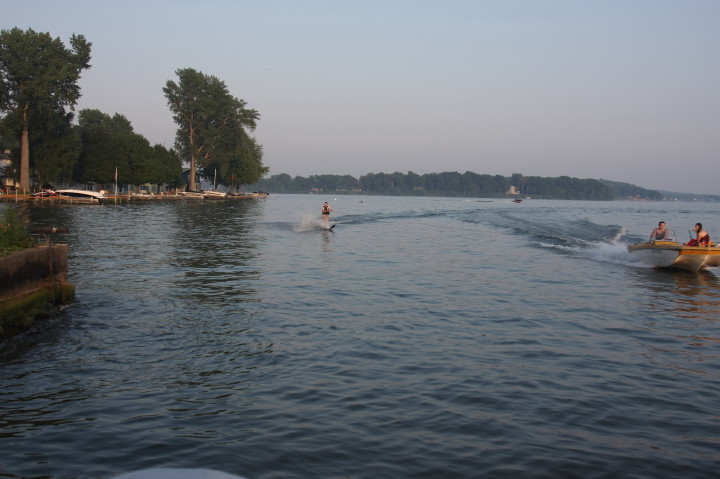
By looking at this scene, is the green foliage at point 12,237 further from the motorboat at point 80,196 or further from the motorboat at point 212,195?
the motorboat at point 212,195

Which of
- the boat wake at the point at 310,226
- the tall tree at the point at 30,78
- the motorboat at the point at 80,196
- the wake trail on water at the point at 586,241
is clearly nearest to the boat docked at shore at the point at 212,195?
the motorboat at the point at 80,196

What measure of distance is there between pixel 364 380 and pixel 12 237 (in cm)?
1029

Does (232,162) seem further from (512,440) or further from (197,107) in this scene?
(512,440)

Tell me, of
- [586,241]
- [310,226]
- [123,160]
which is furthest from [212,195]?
[586,241]

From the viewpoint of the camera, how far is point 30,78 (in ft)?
257

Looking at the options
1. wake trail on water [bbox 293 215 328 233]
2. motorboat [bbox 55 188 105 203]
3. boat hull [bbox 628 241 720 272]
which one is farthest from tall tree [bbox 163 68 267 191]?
boat hull [bbox 628 241 720 272]

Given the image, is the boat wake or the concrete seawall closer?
the concrete seawall

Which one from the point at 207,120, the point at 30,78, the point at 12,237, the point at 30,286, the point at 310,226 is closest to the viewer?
the point at 30,286

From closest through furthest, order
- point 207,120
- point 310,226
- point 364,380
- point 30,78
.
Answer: point 364,380 → point 310,226 → point 30,78 → point 207,120

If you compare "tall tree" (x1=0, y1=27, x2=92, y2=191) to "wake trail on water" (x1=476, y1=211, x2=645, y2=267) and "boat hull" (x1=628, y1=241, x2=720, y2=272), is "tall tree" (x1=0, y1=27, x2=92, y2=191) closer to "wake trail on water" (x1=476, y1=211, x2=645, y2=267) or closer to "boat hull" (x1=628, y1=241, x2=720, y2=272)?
"wake trail on water" (x1=476, y1=211, x2=645, y2=267)

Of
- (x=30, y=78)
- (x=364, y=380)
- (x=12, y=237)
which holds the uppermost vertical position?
(x=30, y=78)

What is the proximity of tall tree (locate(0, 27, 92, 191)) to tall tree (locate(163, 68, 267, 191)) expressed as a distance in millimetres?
39638

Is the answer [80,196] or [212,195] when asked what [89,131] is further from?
[212,195]

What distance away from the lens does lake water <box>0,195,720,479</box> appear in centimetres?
714
